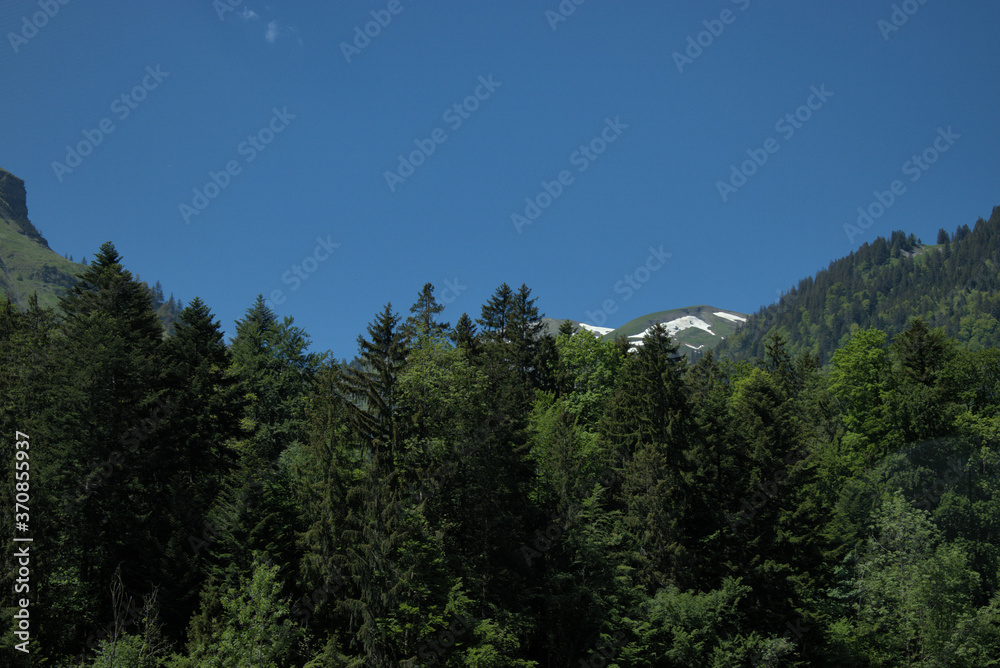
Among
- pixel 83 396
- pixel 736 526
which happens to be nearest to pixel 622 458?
pixel 736 526

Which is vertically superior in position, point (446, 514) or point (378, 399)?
point (378, 399)

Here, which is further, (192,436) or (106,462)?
(192,436)

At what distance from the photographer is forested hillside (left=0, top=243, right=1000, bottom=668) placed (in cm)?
2914

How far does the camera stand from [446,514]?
33.9 meters

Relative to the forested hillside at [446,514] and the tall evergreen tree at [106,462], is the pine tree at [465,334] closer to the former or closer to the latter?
the forested hillside at [446,514]

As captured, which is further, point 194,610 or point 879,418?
point 879,418

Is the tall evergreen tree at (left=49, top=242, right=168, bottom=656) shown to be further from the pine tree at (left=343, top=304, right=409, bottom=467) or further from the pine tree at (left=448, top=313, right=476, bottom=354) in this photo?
the pine tree at (left=448, top=313, right=476, bottom=354)

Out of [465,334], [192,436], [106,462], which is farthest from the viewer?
[465,334]

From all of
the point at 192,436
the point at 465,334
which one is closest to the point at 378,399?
the point at 192,436

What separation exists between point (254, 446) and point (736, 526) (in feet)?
90.3

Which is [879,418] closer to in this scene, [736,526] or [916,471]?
[916,471]

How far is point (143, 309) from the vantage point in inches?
1604

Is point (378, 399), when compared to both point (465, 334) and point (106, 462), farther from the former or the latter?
point (465, 334)

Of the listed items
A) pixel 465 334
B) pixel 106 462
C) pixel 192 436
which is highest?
pixel 465 334
